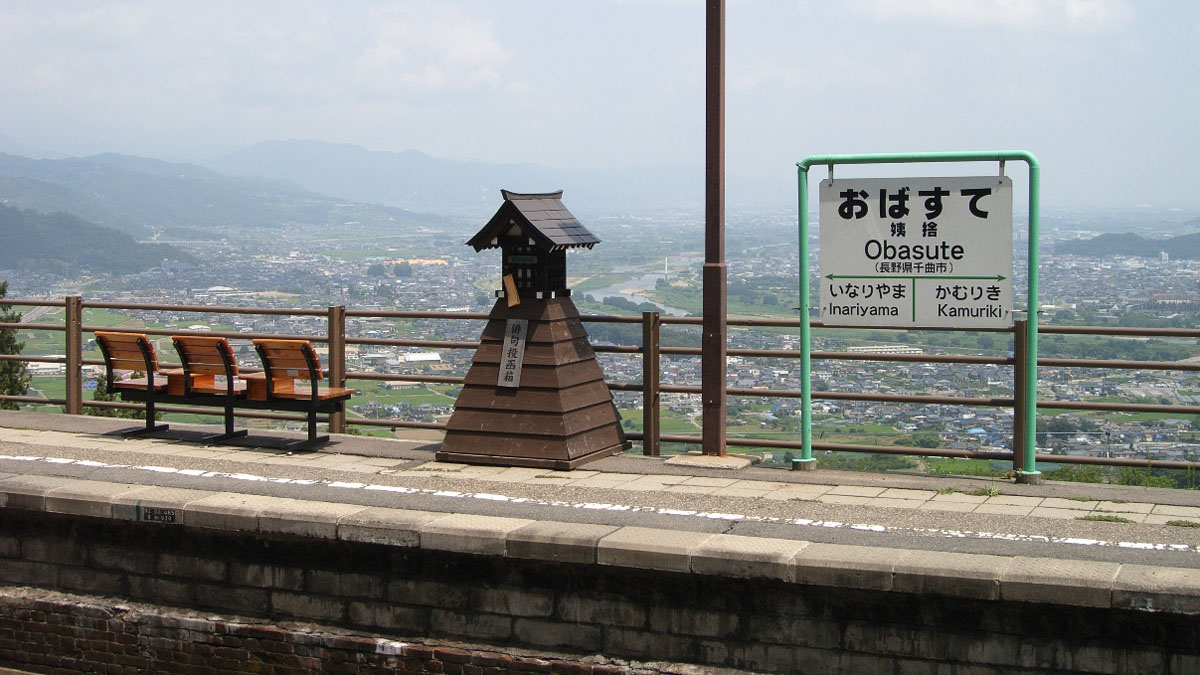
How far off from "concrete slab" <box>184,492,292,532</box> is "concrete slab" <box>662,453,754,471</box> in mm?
3461

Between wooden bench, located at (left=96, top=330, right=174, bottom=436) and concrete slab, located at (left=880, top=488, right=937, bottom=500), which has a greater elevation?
wooden bench, located at (left=96, top=330, right=174, bottom=436)

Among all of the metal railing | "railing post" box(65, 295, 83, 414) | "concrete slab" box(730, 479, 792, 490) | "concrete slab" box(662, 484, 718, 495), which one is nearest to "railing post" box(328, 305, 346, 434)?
the metal railing

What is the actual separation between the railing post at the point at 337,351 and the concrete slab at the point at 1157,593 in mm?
8159

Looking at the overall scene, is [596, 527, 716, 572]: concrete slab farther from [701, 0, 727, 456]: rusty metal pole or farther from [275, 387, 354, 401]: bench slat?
[275, 387, 354, 401]: bench slat

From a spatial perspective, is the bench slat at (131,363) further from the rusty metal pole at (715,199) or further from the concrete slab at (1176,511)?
the concrete slab at (1176,511)

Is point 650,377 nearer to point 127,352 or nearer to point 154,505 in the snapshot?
point 154,505

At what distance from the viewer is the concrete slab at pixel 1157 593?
5.95 m

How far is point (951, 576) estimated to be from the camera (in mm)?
6371

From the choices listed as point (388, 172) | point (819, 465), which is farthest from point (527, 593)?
point (388, 172)

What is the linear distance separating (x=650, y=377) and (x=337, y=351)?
3.30 metres

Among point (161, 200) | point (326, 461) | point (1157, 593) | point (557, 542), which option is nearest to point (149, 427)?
point (326, 461)

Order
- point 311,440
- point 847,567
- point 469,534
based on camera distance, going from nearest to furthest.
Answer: point 847,567
point 469,534
point 311,440

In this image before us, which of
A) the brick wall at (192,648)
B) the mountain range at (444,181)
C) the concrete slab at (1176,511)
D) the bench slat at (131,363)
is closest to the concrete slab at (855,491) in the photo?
the concrete slab at (1176,511)

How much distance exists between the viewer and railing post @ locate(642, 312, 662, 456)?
1133cm
